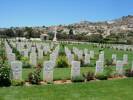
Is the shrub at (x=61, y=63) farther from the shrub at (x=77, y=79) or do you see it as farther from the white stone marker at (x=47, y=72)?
the white stone marker at (x=47, y=72)

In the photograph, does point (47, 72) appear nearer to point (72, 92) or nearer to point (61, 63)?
point (72, 92)

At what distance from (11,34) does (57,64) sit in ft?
256

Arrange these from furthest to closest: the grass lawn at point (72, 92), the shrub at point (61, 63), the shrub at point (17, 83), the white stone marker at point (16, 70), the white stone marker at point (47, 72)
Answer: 1. the shrub at point (61, 63)
2. the white stone marker at point (47, 72)
3. the white stone marker at point (16, 70)
4. the shrub at point (17, 83)
5. the grass lawn at point (72, 92)

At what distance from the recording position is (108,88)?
16.7 m

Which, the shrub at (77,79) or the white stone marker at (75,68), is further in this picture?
the white stone marker at (75,68)

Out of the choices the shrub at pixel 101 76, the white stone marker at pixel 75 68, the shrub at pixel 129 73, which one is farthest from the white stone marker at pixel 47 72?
the shrub at pixel 129 73

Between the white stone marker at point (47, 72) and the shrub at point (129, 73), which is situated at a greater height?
the white stone marker at point (47, 72)

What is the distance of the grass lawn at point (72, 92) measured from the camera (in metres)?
14.4

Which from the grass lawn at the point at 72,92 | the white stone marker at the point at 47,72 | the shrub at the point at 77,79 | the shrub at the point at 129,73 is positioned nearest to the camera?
the grass lawn at the point at 72,92

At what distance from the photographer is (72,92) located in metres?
15.4

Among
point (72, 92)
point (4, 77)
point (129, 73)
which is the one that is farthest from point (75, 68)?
point (4, 77)

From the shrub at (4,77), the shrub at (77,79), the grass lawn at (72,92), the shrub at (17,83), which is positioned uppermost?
the shrub at (4,77)

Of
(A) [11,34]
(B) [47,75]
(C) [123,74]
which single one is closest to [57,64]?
(C) [123,74]

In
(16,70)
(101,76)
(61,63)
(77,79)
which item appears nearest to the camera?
(16,70)
